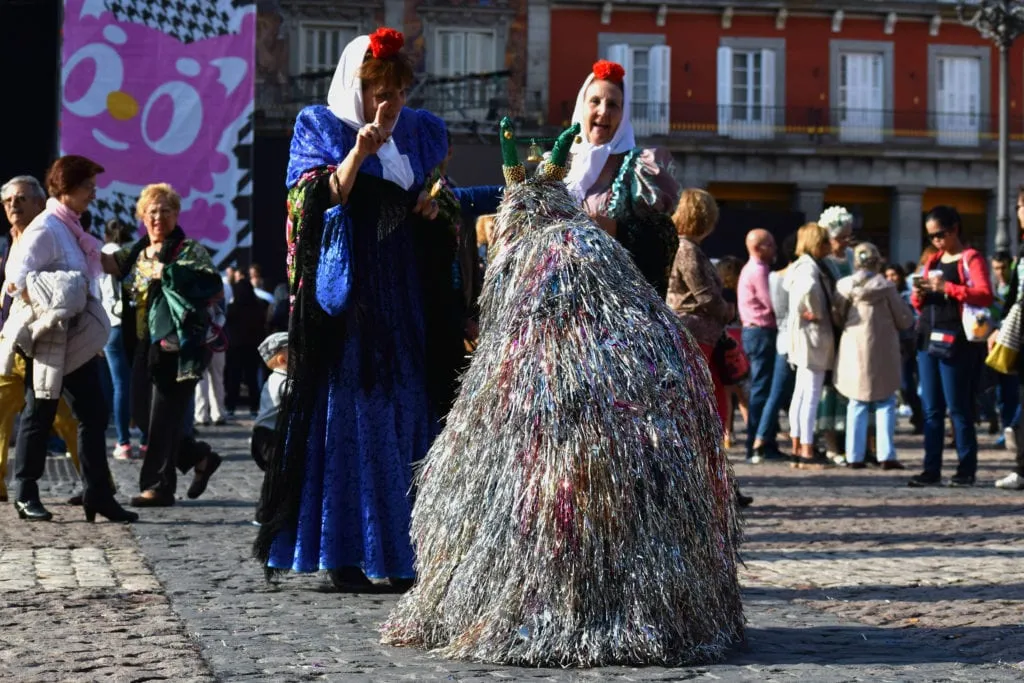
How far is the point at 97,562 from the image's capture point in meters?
7.12

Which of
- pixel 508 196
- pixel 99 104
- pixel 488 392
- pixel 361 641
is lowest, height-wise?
pixel 361 641

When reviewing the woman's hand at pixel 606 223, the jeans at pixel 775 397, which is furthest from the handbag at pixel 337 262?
the jeans at pixel 775 397

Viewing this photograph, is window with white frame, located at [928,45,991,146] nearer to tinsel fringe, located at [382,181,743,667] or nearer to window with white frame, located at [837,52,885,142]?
window with white frame, located at [837,52,885,142]

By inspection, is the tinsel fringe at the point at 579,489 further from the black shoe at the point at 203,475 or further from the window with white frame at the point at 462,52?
the window with white frame at the point at 462,52

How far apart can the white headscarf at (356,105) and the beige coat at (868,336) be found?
673cm

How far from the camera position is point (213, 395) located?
1709 centimetres

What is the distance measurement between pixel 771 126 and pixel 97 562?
3482cm

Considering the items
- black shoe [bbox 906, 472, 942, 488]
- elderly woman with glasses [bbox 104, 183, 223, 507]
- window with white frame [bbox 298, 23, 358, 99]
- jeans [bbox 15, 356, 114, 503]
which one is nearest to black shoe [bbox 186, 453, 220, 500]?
elderly woman with glasses [bbox 104, 183, 223, 507]

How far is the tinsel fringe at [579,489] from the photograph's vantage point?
4648 millimetres

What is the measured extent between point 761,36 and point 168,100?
22.8 metres

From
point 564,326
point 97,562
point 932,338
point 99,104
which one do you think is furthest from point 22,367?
point 99,104

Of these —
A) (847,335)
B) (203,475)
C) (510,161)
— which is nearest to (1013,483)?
(847,335)

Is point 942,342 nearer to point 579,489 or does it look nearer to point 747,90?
point 579,489

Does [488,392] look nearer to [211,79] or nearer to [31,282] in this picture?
[31,282]
